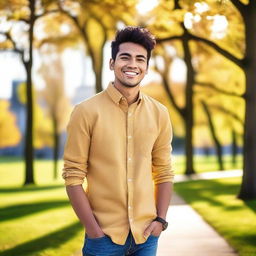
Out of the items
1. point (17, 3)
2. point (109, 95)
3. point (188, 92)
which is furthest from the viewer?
point (188, 92)

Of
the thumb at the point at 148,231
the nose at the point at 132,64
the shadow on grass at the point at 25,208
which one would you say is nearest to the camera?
the thumb at the point at 148,231

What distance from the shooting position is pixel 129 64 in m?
3.20

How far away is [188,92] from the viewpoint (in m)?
25.3

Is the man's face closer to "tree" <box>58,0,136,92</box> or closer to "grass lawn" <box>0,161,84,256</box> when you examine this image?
"grass lawn" <box>0,161,84,256</box>

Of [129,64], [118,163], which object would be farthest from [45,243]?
[129,64]

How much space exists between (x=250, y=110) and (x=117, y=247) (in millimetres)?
10917

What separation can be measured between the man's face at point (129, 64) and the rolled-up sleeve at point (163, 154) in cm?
31

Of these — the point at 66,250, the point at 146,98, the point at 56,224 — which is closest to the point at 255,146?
the point at 56,224

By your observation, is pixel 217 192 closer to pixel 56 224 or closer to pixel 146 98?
pixel 56 224

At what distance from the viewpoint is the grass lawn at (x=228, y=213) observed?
785 centimetres

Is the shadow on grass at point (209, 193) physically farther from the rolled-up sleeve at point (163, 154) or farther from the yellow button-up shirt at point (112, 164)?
the yellow button-up shirt at point (112, 164)

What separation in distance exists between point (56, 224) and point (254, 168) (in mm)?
5731

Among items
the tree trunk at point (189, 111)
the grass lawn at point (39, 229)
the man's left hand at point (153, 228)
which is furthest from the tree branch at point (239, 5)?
the tree trunk at point (189, 111)

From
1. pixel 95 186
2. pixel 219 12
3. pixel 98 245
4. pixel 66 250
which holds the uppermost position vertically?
pixel 219 12
